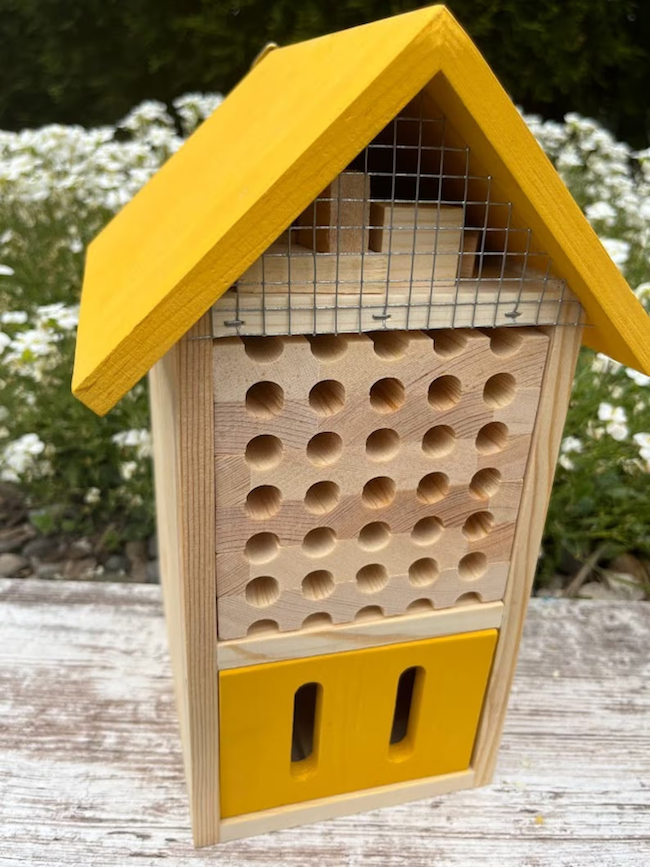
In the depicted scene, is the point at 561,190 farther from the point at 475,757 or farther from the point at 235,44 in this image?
the point at 235,44

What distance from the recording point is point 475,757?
66cm

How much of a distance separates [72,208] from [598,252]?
1.15 metres

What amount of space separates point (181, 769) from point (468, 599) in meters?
0.31

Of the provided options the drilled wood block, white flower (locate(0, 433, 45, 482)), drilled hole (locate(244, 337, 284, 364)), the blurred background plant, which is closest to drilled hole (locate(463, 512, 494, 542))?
the drilled wood block

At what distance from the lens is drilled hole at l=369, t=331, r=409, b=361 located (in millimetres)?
474

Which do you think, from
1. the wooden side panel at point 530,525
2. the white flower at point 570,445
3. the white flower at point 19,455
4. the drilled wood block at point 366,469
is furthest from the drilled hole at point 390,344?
the white flower at point 19,455

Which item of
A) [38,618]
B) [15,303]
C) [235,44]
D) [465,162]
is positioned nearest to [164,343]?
[465,162]

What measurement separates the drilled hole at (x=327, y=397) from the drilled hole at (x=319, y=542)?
0.10m

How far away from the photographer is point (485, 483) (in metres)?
0.55

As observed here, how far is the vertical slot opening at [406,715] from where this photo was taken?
617 mm

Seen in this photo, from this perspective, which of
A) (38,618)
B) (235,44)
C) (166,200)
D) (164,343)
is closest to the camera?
(164,343)

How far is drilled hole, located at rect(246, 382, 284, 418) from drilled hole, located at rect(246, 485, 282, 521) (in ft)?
0.18

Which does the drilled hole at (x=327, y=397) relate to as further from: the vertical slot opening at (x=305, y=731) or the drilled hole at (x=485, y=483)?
the vertical slot opening at (x=305, y=731)

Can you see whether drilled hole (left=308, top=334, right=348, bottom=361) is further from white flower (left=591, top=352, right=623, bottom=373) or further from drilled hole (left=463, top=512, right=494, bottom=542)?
white flower (left=591, top=352, right=623, bottom=373)
